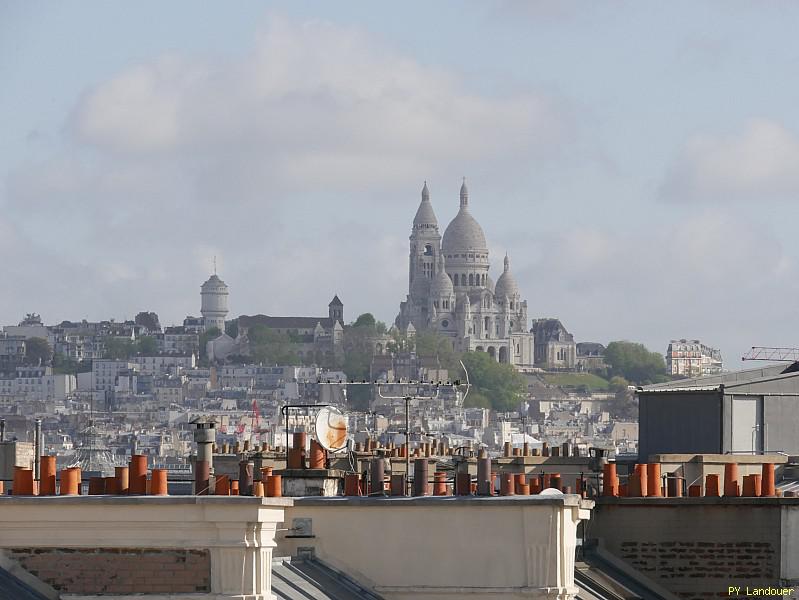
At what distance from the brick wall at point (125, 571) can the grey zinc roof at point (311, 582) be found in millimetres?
816

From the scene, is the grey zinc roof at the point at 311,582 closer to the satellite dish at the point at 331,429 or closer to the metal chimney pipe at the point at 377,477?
the metal chimney pipe at the point at 377,477

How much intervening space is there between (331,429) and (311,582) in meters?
2.93

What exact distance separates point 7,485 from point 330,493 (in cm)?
614

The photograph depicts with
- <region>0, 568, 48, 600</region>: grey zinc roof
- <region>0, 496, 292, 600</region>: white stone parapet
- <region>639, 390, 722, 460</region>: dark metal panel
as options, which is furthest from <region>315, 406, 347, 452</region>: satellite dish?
<region>639, 390, 722, 460</region>: dark metal panel

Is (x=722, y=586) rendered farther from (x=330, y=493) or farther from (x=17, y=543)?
(x=17, y=543)

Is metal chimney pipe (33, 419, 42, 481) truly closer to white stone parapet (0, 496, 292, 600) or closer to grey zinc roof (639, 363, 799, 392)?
white stone parapet (0, 496, 292, 600)

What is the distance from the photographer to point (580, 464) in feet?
95.3

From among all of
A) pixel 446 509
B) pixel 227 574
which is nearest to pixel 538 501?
pixel 446 509

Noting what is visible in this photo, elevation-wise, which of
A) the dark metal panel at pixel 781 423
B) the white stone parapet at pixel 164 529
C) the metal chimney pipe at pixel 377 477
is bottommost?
the white stone parapet at pixel 164 529

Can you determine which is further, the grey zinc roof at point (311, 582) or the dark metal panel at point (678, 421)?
the dark metal panel at point (678, 421)

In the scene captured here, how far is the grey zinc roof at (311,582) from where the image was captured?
1477 cm

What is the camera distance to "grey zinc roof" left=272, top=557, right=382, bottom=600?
48.4ft

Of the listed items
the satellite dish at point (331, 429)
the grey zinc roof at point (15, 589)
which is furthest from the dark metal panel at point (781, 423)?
the grey zinc roof at point (15, 589)

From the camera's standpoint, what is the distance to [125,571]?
13.7m
